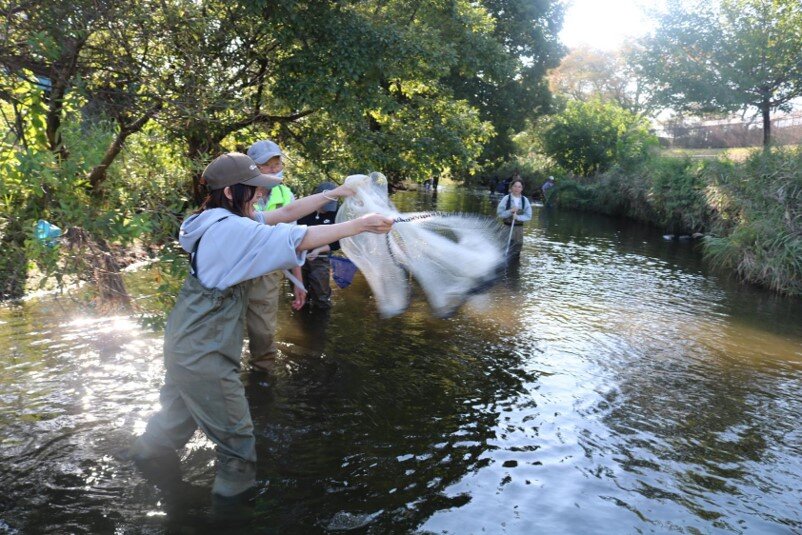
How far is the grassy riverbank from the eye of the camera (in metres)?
14.1

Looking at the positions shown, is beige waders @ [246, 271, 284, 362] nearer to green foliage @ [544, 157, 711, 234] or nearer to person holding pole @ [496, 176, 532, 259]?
person holding pole @ [496, 176, 532, 259]

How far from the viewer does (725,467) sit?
5.18 m

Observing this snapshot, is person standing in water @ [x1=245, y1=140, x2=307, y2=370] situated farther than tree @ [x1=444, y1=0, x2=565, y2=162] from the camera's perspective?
No

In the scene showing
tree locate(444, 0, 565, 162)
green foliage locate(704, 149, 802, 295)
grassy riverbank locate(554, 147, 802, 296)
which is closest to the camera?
green foliage locate(704, 149, 802, 295)

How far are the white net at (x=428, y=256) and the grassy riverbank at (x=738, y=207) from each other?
11349mm

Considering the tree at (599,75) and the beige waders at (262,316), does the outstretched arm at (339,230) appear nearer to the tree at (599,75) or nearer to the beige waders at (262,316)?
the beige waders at (262,316)

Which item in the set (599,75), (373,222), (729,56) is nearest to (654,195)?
(729,56)

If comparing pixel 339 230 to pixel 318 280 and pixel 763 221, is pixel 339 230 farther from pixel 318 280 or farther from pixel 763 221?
pixel 763 221

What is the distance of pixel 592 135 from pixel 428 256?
3662 cm

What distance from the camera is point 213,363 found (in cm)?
357

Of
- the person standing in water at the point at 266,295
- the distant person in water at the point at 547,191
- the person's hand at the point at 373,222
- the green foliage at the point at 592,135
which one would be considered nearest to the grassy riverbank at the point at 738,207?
the distant person in water at the point at 547,191

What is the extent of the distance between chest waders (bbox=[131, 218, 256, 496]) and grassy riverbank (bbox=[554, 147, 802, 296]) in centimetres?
1335

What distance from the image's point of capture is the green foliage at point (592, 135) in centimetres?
3738

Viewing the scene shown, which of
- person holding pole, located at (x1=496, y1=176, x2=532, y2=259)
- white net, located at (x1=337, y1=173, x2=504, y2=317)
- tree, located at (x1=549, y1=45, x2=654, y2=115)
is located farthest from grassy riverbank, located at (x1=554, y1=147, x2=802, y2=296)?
tree, located at (x1=549, y1=45, x2=654, y2=115)
